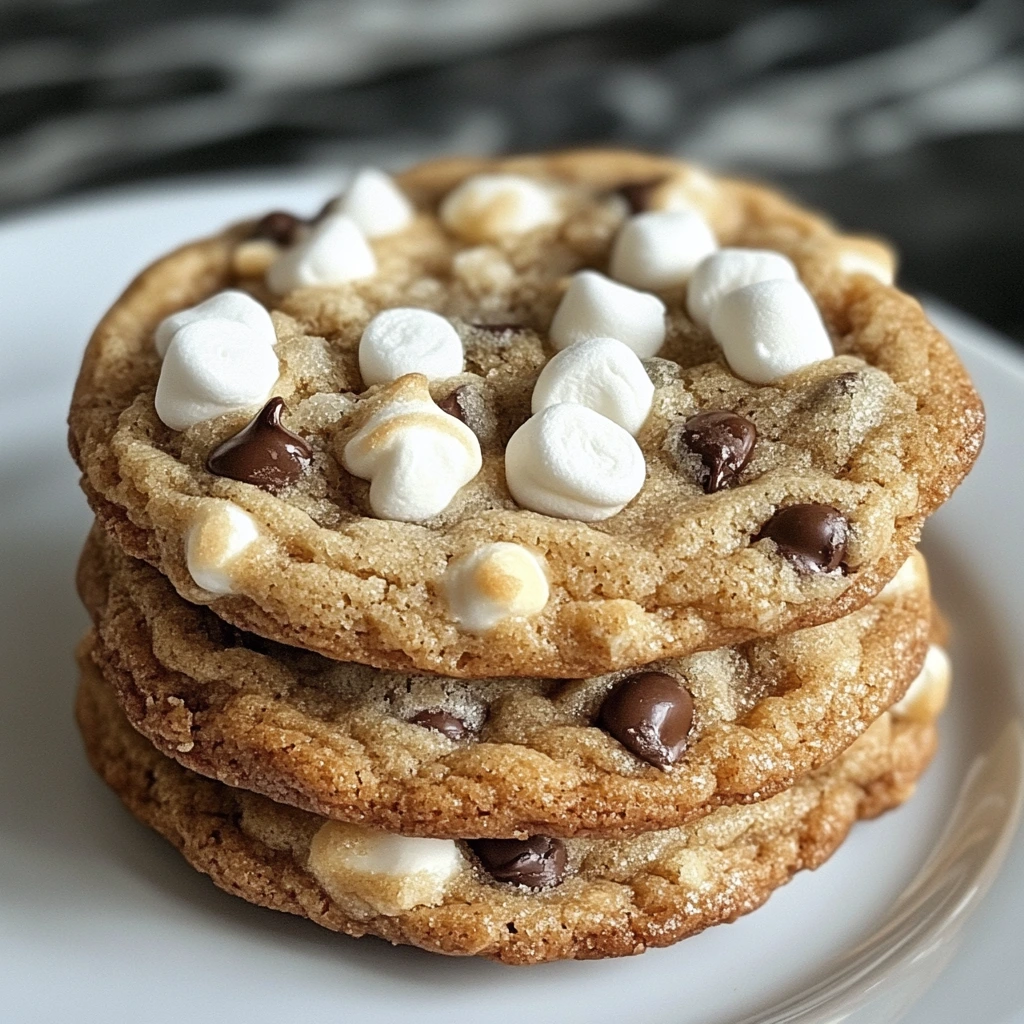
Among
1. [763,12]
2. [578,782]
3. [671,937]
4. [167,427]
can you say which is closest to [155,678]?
[167,427]

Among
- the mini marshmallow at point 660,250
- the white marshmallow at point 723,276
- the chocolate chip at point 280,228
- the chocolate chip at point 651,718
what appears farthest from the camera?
the chocolate chip at point 280,228

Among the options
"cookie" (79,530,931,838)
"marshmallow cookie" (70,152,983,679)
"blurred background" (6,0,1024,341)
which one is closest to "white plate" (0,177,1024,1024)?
"cookie" (79,530,931,838)

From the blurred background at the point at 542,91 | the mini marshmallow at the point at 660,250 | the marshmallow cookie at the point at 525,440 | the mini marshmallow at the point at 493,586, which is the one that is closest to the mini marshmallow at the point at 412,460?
the marshmallow cookie at the point at 525,440

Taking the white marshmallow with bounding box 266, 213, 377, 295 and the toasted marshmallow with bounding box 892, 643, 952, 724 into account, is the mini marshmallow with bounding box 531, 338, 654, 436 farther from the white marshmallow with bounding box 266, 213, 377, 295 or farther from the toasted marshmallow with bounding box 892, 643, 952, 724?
the toasted marshmallow with bounding box 892, 643, 952, 724

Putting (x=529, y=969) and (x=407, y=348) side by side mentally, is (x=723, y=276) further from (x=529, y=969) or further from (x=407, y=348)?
(x=529, y=969)

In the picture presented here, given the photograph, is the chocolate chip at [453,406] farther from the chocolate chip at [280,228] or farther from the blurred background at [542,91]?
the blurred background at [542,91]
